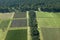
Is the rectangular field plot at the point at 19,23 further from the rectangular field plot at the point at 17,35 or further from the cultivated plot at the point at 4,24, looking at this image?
the rectangular field plot at the point at 17,35

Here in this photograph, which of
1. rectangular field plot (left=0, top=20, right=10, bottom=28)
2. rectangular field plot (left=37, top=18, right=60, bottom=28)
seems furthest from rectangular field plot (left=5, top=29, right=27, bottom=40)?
rectangular field plot (left=37, top=18, right=60, bottom=28)

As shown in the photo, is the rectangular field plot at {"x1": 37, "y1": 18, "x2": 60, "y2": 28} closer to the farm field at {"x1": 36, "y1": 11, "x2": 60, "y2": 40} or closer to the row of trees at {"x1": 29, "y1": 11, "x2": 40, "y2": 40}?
the farm field at {"x1": 36, "y1": 11, "x2": 60, "y2": 40}

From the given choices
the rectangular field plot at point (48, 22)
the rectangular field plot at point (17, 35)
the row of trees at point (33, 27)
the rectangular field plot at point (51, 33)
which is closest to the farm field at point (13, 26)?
the rectangular field plot at point (17, 35)

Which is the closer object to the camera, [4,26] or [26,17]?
[4,26]

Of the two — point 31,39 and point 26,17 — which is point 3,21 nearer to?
point 26,17

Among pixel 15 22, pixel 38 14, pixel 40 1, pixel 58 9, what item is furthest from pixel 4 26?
pixel 40 1
